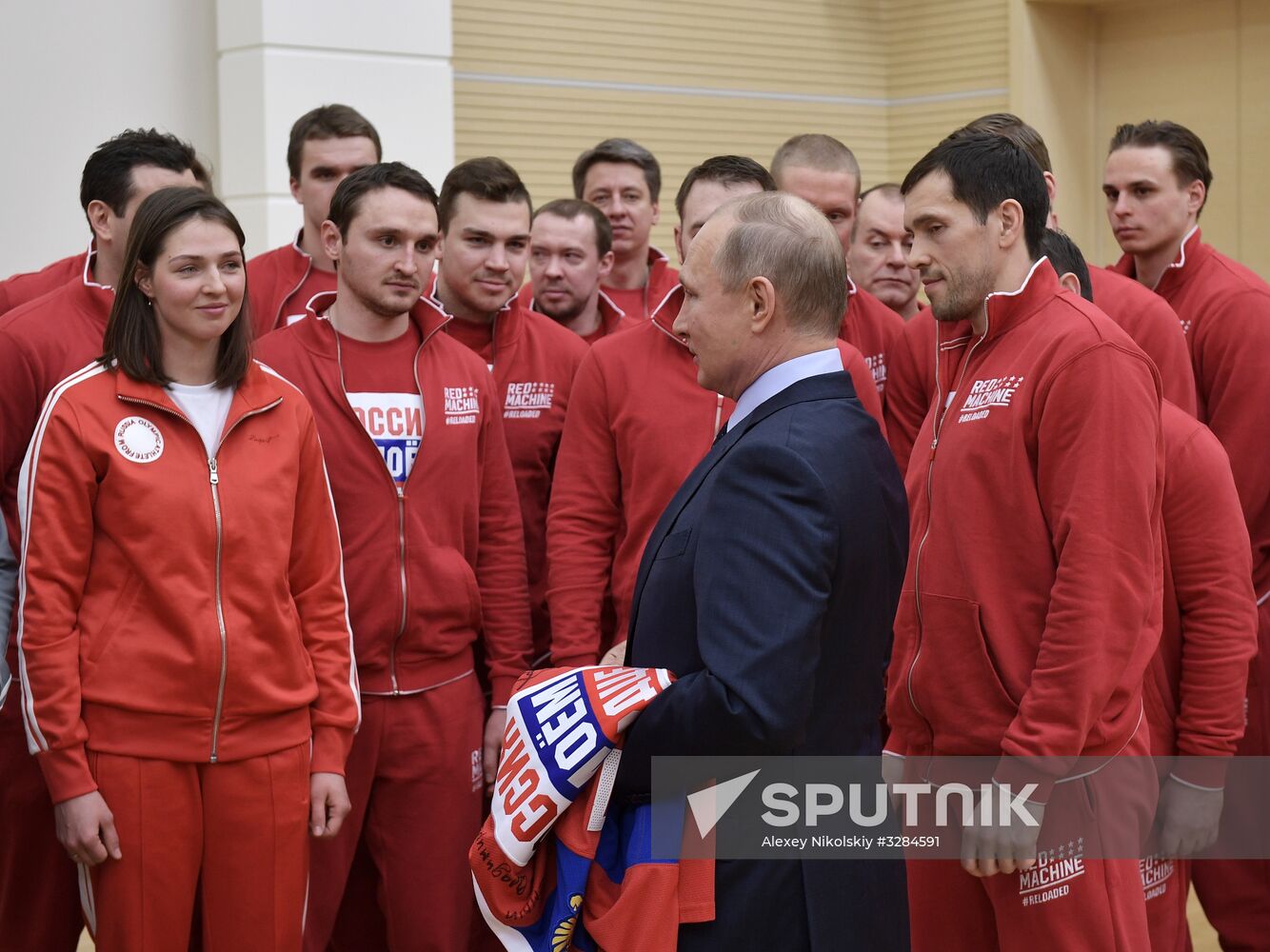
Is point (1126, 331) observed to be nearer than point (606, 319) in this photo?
Yes

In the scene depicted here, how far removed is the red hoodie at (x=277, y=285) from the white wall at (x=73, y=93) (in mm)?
1599

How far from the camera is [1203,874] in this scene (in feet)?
12.6

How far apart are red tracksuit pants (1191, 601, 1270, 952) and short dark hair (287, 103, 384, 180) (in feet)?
9.56

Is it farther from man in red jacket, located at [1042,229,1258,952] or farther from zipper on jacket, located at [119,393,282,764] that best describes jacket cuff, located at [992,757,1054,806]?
zipper on jacket, located at [119,393,282,764]

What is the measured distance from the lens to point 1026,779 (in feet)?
7.40

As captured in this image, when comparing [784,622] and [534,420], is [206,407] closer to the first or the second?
[534,420]

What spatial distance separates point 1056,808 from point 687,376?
137 centimetres

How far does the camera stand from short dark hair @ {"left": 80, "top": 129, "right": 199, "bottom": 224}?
3436 millimetres

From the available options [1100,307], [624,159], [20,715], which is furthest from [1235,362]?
[20,715]

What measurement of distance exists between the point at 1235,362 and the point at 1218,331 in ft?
0.40

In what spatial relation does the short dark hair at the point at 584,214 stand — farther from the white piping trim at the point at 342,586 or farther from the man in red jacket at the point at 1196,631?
the man in red jacket at the point at 1196,631

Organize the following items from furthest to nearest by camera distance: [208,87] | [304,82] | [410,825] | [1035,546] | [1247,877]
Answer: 1. [208,87]
2. [304,82]
3. [1247,877]
4. [410,825]
5. [1035,546]

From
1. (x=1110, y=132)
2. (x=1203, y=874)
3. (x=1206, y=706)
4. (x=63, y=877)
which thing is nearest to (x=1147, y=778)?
(x=1206, y=706)

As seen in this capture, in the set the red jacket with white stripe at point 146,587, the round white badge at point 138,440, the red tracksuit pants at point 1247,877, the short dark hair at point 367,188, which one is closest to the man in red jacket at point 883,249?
the red tracksuit pants at point 1247,877
